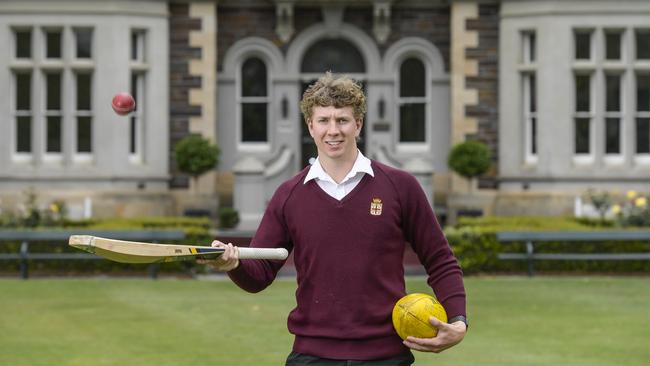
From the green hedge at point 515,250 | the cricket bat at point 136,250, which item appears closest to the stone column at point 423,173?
the green hedge at point 515,250

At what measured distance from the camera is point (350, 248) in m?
5.20

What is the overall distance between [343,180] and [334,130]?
0.74ft

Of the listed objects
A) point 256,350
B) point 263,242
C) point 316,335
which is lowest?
point 256,350

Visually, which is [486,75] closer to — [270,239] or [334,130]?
[270,239]

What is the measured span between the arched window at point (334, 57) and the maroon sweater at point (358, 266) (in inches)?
752

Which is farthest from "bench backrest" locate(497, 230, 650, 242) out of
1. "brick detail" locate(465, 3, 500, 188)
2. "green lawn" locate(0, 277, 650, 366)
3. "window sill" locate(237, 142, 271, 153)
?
"window sill" locate(237, 142, 271, 153)

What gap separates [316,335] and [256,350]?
17.5 feet

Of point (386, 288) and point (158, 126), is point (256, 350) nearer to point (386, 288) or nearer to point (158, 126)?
point (386, 288)

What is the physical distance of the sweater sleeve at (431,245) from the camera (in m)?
5.25

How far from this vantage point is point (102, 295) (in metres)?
14.4

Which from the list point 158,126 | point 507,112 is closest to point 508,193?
point 507,112

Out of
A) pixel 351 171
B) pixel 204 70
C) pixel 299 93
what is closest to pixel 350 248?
pixel 351 171

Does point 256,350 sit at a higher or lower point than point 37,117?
lower

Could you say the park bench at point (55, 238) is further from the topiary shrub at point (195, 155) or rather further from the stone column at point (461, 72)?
the stone column at point (461, 72)
